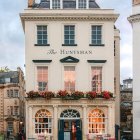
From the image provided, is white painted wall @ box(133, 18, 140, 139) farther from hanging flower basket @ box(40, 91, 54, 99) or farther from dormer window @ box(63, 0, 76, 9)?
hanging flower basket @ box(40, 91, 54, 99)

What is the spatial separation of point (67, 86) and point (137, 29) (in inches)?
316

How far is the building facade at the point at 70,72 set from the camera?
45.9 m

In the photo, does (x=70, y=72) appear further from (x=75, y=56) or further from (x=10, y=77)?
(x=10, y=77)

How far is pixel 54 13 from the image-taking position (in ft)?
153

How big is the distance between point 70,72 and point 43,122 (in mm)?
5015

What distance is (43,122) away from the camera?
46219 millimetres

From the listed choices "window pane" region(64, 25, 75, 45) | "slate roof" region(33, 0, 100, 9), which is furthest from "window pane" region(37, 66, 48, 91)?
"slate roof" region(33, 0, 100, 9)

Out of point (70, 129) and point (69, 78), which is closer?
point (70, 129)

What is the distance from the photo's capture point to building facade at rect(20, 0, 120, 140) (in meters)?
45.9

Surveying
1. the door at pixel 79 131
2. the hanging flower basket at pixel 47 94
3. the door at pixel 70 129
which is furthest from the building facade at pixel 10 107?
the hanging flower basket at pixel 47 94

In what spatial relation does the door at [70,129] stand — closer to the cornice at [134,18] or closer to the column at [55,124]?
the column at [55,124]

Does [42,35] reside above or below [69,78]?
above

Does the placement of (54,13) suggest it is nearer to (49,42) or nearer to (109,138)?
(49,42)

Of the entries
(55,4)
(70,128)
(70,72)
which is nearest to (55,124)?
(70,128)
